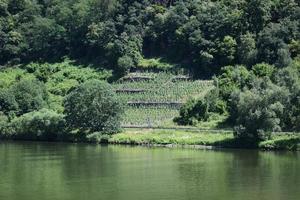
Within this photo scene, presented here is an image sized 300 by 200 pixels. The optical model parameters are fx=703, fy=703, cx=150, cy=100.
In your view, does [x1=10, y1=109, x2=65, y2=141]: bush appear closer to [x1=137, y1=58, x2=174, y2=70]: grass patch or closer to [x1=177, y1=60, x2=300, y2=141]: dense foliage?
[x1=177, y1=60, x2=300, y2=141]: dense foliage

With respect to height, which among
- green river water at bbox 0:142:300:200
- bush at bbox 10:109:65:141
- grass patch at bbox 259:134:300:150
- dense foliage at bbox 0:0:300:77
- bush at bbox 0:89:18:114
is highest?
dense foliage at bbox 0:0:300:77

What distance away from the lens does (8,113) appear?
126 m

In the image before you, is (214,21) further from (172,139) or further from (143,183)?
(143,183)

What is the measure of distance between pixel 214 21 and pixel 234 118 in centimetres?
3334

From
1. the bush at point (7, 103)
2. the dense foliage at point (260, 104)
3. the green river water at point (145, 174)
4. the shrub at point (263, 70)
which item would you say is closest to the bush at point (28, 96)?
the bush at point (7, 103)

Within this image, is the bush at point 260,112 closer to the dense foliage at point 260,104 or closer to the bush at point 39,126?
the dense foliage at point 260,104

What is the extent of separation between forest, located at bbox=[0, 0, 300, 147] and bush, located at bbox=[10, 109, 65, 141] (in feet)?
0.60

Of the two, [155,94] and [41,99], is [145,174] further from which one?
[41,99]

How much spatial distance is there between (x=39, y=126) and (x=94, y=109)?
1110cm

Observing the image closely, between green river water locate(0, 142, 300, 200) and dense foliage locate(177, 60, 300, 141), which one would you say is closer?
green river water locate(0, 142, 300, 200)

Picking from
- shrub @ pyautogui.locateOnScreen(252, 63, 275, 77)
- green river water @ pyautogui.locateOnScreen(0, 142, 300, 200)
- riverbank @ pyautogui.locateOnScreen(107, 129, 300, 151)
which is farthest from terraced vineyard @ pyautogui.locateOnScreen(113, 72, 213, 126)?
green river water @ pyautogui.locateOnScreen(0, 142, 300, 200)

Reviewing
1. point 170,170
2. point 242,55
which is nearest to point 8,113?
point 242,55

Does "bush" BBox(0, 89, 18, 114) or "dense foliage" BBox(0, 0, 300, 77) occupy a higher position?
"dense foliage" BBox(0, 0, 300, 77)

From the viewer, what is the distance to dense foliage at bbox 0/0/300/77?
429 feet
